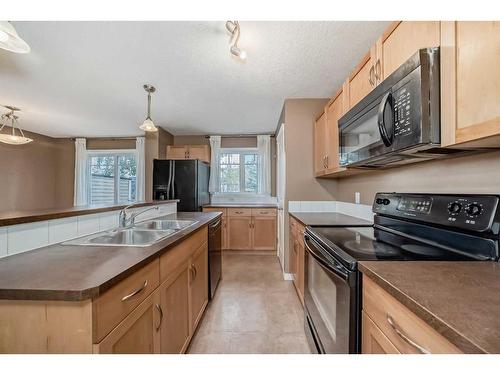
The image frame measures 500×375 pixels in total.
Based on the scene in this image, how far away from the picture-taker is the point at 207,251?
85.8 inches

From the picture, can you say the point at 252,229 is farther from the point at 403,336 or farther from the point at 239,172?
the point at 403,336

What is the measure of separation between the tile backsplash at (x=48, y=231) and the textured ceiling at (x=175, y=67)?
138 centimetres

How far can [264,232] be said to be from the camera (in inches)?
165

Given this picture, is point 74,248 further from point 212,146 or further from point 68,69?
point 212,146

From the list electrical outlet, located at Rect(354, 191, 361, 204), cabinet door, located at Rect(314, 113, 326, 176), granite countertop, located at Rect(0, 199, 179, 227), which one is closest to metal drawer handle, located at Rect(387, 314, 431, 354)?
granite countertop, located at Rect(0, 199, 179, 227)

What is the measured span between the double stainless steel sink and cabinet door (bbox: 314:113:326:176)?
5.22 feet

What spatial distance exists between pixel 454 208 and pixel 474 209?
98 millimetres

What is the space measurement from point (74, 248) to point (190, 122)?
3290mm

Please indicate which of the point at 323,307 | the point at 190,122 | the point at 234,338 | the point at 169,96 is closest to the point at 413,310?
the point at 323,307

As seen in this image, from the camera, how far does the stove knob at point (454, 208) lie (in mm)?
1027

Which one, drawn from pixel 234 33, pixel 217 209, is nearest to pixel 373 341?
pixel 234 33

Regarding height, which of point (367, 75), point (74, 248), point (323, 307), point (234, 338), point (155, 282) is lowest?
point (234, 338)

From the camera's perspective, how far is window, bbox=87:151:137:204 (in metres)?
5.23

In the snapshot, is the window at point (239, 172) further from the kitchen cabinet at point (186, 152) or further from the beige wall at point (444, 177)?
the beige wall at point (444, 177)
